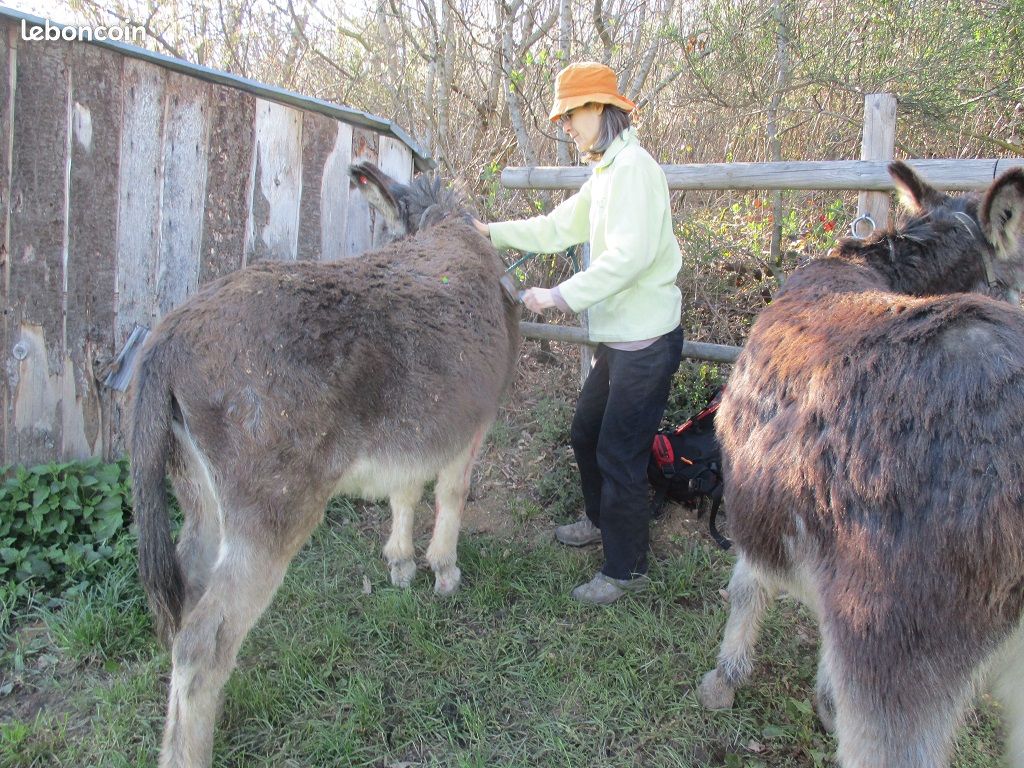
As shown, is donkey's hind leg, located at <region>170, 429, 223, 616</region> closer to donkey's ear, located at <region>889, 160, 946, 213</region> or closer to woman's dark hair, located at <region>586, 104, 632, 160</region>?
woman's dark hair, located at <region>586, 104, 632, 160</region>

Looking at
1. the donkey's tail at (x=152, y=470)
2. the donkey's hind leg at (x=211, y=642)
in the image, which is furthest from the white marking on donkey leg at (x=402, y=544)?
the donkey's tail at (x=152, y=470)

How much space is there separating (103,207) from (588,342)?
2811 mm

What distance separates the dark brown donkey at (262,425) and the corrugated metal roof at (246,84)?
141 centimetres

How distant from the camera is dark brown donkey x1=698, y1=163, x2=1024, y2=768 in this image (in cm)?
151

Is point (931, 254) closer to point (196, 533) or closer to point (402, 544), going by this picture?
point (402, 544)

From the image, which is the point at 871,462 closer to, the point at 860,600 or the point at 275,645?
the point at 860,600

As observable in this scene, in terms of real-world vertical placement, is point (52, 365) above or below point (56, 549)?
above

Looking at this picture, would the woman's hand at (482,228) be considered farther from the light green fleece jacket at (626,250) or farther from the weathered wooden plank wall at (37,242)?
the weathered wooden plank wall at (37,242)

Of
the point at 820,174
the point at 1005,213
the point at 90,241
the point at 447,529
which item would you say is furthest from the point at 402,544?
the point at 1005,213

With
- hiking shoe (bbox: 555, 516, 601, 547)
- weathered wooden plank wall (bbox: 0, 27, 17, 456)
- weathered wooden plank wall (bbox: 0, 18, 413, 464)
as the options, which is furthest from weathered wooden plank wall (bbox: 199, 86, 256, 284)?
hiking shoe (bbox: 555, 516, 601, 547)

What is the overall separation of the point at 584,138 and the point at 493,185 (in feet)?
7.03

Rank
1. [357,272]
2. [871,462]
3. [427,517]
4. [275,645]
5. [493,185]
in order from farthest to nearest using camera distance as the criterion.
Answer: [493,185] → [427,517] → [275,645] → [357,272] → [871,462]

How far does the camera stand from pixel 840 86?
5910 mm

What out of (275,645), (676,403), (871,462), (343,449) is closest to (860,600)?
(871,462)
